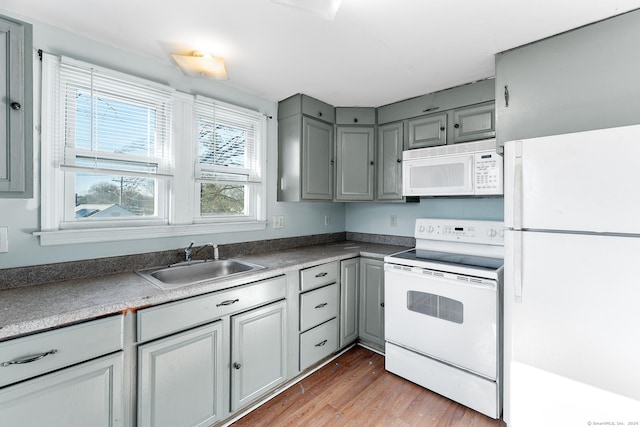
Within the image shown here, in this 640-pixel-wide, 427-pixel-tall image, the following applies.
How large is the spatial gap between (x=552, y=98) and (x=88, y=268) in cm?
288

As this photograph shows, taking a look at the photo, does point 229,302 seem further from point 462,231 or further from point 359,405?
point 462,231

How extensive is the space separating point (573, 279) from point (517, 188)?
1.59 feet

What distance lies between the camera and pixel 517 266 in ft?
4.80

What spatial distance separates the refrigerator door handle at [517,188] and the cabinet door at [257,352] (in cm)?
148

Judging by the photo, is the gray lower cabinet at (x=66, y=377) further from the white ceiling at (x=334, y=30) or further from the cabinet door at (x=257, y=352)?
the white ceiling at (x=334, y=30)

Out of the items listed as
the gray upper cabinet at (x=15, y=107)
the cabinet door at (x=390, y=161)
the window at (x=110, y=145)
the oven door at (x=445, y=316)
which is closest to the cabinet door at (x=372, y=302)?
the oven door at (x=445, y=316)

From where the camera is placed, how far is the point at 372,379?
7.13 feet

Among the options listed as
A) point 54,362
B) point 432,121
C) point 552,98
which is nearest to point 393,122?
point 432,121

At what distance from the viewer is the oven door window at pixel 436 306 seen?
6.19 ft

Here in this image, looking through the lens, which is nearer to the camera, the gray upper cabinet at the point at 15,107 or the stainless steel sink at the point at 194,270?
the gray upper cabinet at the point at 15,107

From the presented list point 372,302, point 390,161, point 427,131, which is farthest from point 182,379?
point 427,131

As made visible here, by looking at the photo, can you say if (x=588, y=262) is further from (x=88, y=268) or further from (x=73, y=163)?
(x=73, y=163)

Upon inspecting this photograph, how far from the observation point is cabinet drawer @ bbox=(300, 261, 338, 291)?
211cm

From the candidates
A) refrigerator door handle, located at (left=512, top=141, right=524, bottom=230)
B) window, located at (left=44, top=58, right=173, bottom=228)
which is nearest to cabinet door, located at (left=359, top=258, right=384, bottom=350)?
refrigerator door handle, located at (left=512, top=141, right=524, bottom=230)
